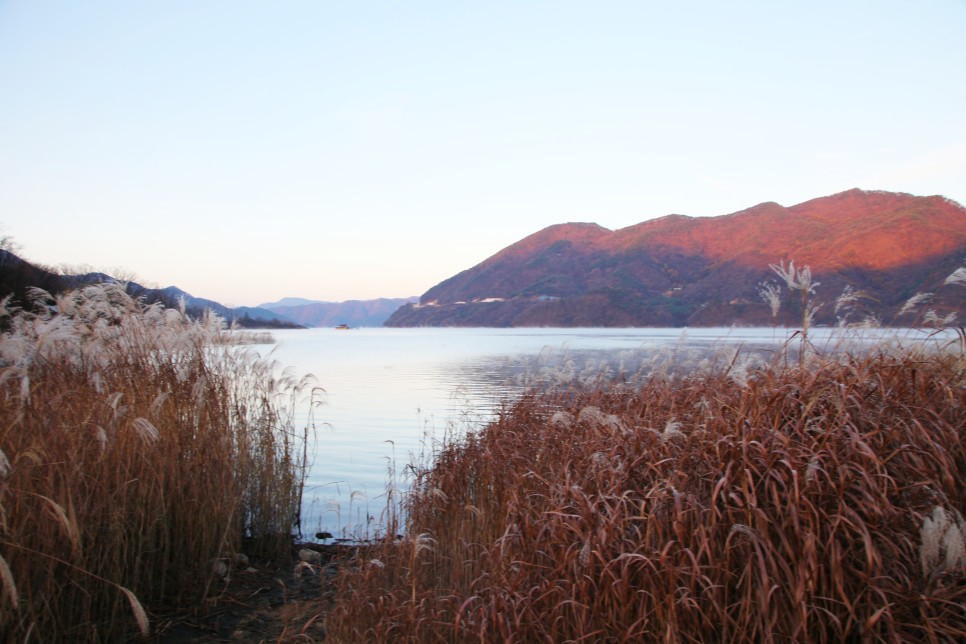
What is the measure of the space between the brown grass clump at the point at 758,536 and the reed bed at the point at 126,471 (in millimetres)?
1455

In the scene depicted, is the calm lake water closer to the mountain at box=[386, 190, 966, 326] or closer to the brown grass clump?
the brown grass clump

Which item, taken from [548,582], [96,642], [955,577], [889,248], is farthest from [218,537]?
[889,248]

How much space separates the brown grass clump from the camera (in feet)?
9.04

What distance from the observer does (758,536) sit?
2982mm

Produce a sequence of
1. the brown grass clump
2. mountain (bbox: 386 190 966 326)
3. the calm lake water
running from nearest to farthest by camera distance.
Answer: the brown grass clump
the calm lake water
mountain (bbox: 386 190 966 326)

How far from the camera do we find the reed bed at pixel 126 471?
134 inches

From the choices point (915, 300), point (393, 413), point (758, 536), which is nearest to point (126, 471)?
point (758, 536)

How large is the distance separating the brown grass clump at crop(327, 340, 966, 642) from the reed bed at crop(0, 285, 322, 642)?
146 centimetres

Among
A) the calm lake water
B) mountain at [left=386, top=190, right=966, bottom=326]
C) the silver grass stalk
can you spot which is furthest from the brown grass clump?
mountain at [left=386, top=190, right=966, bottom=326]

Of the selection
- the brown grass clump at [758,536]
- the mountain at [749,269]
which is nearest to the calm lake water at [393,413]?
the brown grass clump at [758,536]

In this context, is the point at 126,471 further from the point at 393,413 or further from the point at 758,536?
the point at 393,413

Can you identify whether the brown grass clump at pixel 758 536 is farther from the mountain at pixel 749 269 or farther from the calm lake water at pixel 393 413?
the mountain at pixel 749 269

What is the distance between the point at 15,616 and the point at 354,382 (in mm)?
22798

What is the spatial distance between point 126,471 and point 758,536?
3690mm
